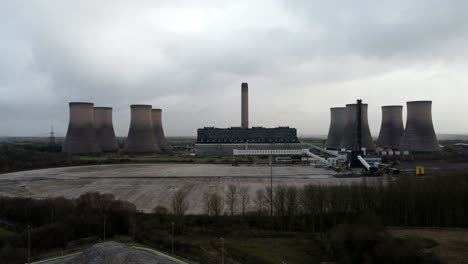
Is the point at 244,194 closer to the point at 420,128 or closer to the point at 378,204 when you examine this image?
Answer: the point at 378,204

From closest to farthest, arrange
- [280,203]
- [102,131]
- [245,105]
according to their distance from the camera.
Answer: [280,203] → [102,131] → [245,105]

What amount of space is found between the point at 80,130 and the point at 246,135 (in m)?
17.2

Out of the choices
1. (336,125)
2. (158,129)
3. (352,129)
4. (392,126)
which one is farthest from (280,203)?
(158,129)

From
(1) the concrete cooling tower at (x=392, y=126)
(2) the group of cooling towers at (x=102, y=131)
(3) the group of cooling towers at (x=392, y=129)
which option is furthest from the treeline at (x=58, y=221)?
(1) the concrete cooling tower at (x=392, y=126)

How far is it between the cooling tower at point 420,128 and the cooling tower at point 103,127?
27266mm

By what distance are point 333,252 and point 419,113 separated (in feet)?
76.4

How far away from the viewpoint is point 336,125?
3703cm

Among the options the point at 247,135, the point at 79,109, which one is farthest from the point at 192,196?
the point at 247,135

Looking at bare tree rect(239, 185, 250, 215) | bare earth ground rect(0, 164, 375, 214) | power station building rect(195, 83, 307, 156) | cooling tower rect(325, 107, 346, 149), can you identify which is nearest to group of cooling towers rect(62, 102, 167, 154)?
power station building rect(195, 83, 307, 156)

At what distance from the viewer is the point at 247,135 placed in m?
40.1

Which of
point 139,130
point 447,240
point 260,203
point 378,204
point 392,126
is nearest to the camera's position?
point 447,240

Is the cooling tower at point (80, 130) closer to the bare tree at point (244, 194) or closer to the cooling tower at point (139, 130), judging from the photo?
the cooling tower at point (139, 130)

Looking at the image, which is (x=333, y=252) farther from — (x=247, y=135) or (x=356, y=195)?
(x=247, y=135)

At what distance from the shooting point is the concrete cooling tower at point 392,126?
31781 mm
